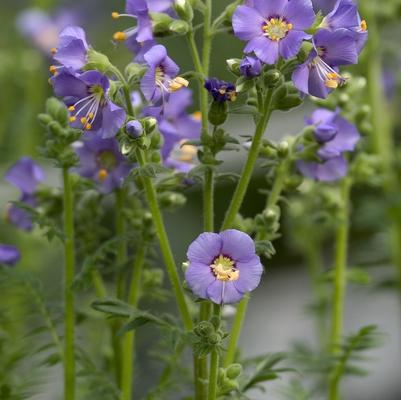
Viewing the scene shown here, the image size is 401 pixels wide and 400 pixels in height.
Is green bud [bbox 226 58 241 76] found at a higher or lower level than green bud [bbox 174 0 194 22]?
lower

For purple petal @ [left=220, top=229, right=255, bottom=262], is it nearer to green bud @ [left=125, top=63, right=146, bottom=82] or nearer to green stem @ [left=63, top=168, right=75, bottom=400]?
green bud @ [left=125, top=63, right=146, bottom=82]

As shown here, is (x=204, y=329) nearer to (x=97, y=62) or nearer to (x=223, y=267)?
(x=223, y=267)

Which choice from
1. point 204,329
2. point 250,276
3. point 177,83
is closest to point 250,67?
point 177,83

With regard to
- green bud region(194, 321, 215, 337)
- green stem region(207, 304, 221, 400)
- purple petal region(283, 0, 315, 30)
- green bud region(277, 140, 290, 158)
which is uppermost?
purple petal region(283, 0, 315, 30)

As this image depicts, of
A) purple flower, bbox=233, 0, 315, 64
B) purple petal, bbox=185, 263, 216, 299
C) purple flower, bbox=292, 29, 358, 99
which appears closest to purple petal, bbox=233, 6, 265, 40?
purple flower, bbox=233, 0, 315, 64

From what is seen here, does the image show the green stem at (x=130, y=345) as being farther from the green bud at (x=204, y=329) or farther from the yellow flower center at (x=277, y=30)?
the yellow flower center at (x=277, y=30)

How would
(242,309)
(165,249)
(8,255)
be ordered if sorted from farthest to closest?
(8,255), (242,309), (165,249)

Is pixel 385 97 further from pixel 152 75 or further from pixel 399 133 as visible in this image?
pixel 152 75
